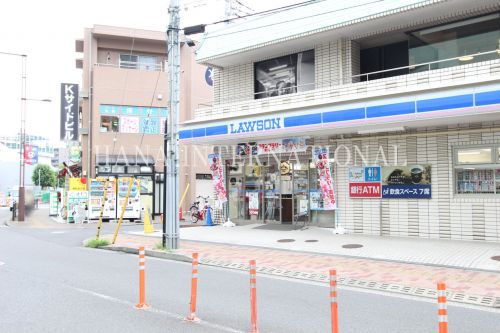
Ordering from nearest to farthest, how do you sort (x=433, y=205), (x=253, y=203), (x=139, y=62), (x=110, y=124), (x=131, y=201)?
1. (x=433, y=205)
2. (x=253, y=203)
3. (x=131, y=201)
4. (x=110, y=124)
5. (x=139, y=62)

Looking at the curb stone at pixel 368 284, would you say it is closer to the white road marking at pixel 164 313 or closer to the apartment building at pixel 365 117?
the white road marking at pixel 164 313

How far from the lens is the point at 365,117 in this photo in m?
13.4

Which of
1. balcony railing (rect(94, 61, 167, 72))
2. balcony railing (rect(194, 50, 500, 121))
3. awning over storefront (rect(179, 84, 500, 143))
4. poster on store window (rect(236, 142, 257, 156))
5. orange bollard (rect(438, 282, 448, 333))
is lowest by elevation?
orange bollard (rect(438, 282, 448, 333))

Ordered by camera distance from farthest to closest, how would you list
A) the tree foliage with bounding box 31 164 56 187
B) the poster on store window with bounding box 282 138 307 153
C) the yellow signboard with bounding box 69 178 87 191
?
the tree foliage with bounding box 31 164 56 187
the yellow signboard with bounding box 69 178 87 191
the poster on store window with bounding box 282 138 307 153

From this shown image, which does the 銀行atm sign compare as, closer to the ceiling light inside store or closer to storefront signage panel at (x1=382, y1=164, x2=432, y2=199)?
storefront signage panel at (x1=382, y1=164, x2=432, y2=199)

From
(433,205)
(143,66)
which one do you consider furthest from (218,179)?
(143,66)

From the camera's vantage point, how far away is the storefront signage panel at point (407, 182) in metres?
14.2

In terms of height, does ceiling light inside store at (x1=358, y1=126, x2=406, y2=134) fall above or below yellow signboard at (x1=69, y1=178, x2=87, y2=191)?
above

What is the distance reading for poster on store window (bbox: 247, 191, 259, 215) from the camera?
19.3 metres

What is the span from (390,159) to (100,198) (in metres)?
16.6

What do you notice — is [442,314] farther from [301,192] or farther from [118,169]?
[118,169]

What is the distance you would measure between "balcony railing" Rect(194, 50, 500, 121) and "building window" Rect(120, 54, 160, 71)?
709 inches

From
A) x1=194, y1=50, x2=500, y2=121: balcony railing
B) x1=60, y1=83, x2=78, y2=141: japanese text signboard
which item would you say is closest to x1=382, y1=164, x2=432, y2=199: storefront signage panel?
x1=194, y1=50, x2=500, y2=121: balcony railing

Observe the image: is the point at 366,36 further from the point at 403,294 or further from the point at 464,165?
the point at 403,294
